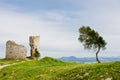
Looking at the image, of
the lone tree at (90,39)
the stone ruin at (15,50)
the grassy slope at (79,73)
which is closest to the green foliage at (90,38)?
the lone tree at (90,39)

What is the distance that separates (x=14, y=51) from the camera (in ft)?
283

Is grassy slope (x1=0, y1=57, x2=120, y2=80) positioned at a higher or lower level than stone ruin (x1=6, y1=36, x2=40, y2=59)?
lower

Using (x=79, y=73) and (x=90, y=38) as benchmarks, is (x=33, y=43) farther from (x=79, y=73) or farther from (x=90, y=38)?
(x=79, y=73)

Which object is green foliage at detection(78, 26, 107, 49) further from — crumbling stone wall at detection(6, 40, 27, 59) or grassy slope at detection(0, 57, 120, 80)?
grassy slope at detection(0, 57, 120, 80)

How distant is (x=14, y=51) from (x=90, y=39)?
18.3m

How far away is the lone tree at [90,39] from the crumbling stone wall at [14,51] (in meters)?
14.4

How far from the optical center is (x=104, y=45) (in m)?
83.6

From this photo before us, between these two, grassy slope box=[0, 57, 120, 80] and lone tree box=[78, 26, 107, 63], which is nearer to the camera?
grassy slope box=[0, 57, 120, 80]

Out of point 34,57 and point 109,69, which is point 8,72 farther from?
point 34,57

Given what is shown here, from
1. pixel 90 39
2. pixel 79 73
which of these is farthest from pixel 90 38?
pixel 79 73

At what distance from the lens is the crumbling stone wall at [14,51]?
282 ft

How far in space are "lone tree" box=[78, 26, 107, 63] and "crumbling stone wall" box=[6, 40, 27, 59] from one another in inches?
569

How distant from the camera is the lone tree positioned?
270 feet

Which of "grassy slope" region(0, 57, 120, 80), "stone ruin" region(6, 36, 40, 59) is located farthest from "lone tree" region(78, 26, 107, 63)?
"grassy slope" region(0, 57, 120, 80)
